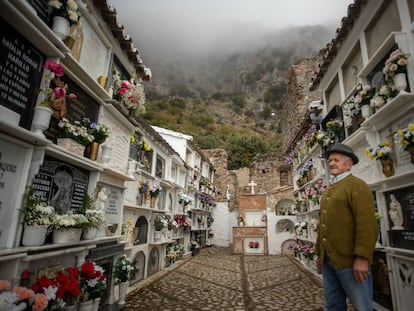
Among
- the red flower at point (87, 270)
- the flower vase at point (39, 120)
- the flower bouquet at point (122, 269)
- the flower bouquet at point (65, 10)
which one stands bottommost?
the flower bouquet at point (122, 269)

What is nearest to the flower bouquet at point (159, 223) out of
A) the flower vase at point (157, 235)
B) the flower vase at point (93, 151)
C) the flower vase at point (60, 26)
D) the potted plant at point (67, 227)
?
the flower vase at point (157, 235)

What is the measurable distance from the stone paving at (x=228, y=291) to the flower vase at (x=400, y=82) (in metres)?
4.37

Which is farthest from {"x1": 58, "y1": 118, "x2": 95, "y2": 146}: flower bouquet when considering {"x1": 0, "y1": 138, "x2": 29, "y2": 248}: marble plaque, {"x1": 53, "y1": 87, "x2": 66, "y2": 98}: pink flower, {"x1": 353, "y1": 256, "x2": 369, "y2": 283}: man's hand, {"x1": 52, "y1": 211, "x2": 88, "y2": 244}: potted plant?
{"x1": 353, "y1": 256, "x2": 369, "y2": 283}: man's hand

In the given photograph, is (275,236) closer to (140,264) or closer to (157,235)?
(157,235)

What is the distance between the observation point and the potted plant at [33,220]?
2816mm

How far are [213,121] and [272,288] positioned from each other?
40750mm

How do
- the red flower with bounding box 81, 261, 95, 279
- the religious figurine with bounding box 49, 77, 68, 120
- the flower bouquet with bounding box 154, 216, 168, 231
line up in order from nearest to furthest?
the religious figurine with bounding box 49, 77, 68, 120, the red flower with bounding box 81, 261, 95, 279, the flower bouquet with bounding box 154, 216, 168, 231

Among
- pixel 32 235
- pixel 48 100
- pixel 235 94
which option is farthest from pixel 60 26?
pixel 235 94

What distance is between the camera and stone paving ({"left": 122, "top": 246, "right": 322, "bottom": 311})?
526 centimetres

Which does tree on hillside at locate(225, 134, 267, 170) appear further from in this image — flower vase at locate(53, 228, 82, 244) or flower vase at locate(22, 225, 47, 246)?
flower vase at locate(22, 225, 47, 246)

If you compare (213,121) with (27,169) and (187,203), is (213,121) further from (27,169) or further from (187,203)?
(27,169)

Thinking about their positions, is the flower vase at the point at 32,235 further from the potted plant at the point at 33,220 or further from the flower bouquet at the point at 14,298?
the flower bouquet at the point at 14,298

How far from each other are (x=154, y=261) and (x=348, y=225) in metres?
8.12

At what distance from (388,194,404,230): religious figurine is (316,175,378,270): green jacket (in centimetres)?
191
